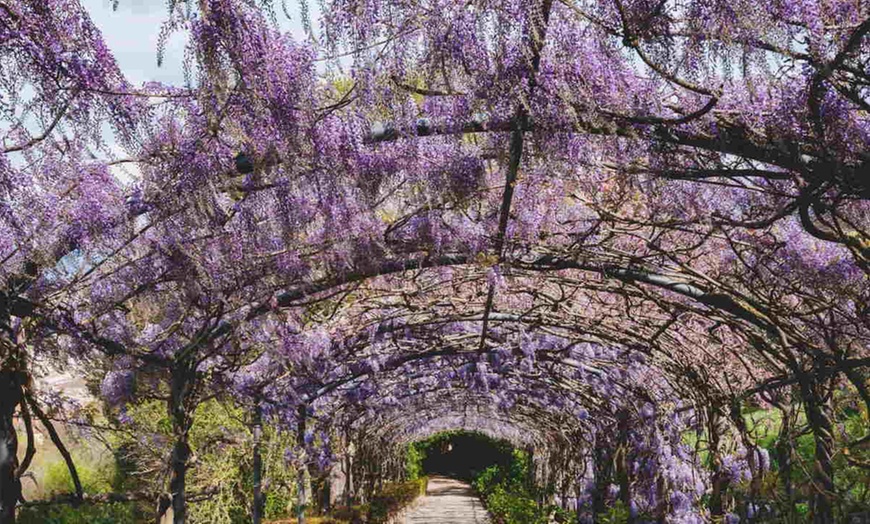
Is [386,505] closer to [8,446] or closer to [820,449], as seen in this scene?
[820,449]

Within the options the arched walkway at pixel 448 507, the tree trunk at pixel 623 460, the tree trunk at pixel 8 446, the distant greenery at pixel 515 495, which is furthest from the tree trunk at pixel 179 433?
the arched walkway at pixel 448 507

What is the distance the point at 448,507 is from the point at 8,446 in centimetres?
2397

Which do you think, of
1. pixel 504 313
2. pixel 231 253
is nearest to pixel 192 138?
pixel 231 253

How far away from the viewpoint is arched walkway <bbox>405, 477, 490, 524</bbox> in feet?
69.6

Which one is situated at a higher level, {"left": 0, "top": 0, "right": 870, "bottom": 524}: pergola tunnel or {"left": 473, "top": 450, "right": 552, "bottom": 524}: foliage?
{"left": 0, "top": 0, "right": 870, "bottom": 524}: pergola tunnel

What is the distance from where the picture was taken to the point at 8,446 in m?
2.87

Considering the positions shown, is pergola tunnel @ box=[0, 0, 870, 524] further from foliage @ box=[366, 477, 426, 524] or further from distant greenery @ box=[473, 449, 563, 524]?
foliage @ box=[366, 477, 426, 524]

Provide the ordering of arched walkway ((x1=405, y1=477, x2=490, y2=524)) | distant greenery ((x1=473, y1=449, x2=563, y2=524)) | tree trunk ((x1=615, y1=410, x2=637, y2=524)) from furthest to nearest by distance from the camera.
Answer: arched walkway ((x1=405, y1=477, x2=490, y2=524))
distant greenery ((x1=473, y1=449, x2=563, y2=524))
tree trunk ((x1=615, y1=410, x2=637, y2=524))

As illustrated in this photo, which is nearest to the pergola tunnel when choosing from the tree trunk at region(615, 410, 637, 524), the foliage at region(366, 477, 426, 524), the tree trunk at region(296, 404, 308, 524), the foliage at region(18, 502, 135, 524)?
the tree trunk at region(615, 410, 637, 524)

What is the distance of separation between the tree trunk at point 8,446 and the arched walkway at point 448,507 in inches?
726

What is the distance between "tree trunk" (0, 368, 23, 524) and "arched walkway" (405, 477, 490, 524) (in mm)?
18449

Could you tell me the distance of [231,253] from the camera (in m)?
4.30

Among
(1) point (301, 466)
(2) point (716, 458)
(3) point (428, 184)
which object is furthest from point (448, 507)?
(3) point (428, 184)

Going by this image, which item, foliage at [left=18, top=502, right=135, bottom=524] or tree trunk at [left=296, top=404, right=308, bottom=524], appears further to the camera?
tree trunk at [left=296, top=404, right=308, bottom=524]
